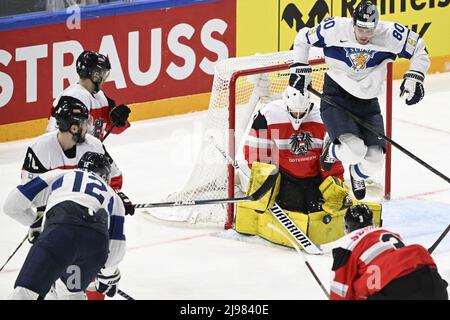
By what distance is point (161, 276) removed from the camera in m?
8.74

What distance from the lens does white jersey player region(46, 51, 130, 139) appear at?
8.86 meters

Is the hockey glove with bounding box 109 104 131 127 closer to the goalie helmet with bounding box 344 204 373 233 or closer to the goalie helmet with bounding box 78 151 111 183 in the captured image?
the goalie helmet with bounding box 78 151 111 183

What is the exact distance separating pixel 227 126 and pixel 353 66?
94 cm

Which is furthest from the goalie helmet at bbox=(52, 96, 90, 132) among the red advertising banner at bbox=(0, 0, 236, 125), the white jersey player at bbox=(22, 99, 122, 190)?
the red advertising banner at bbox=(0, 0, 236, 125)

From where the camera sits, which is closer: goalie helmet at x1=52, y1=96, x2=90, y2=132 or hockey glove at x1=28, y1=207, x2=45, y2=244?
hockey glove at x1=28, y1=207, x2=45, y2=244

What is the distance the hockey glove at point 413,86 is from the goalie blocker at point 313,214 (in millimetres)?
681

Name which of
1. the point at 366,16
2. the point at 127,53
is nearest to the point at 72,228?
the point at 366,16

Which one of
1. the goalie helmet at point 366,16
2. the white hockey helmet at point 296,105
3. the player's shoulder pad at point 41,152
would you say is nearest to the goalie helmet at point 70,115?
the player's shoulder pad at point 41,152

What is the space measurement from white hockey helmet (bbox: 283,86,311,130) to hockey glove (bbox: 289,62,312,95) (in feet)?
0.10

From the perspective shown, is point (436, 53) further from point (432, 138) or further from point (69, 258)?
point (69, 258)

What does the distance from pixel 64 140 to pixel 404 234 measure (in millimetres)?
2554

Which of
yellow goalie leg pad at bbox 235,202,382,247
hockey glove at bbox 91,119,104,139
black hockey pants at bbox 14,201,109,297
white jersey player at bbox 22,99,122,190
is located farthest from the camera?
yellow goalie leg pad at bbox 235,202,382,247

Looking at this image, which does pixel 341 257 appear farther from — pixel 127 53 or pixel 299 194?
pixel 127 53

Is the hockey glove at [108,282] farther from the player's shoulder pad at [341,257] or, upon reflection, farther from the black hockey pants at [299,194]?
the black hockey pants at [299,194]
